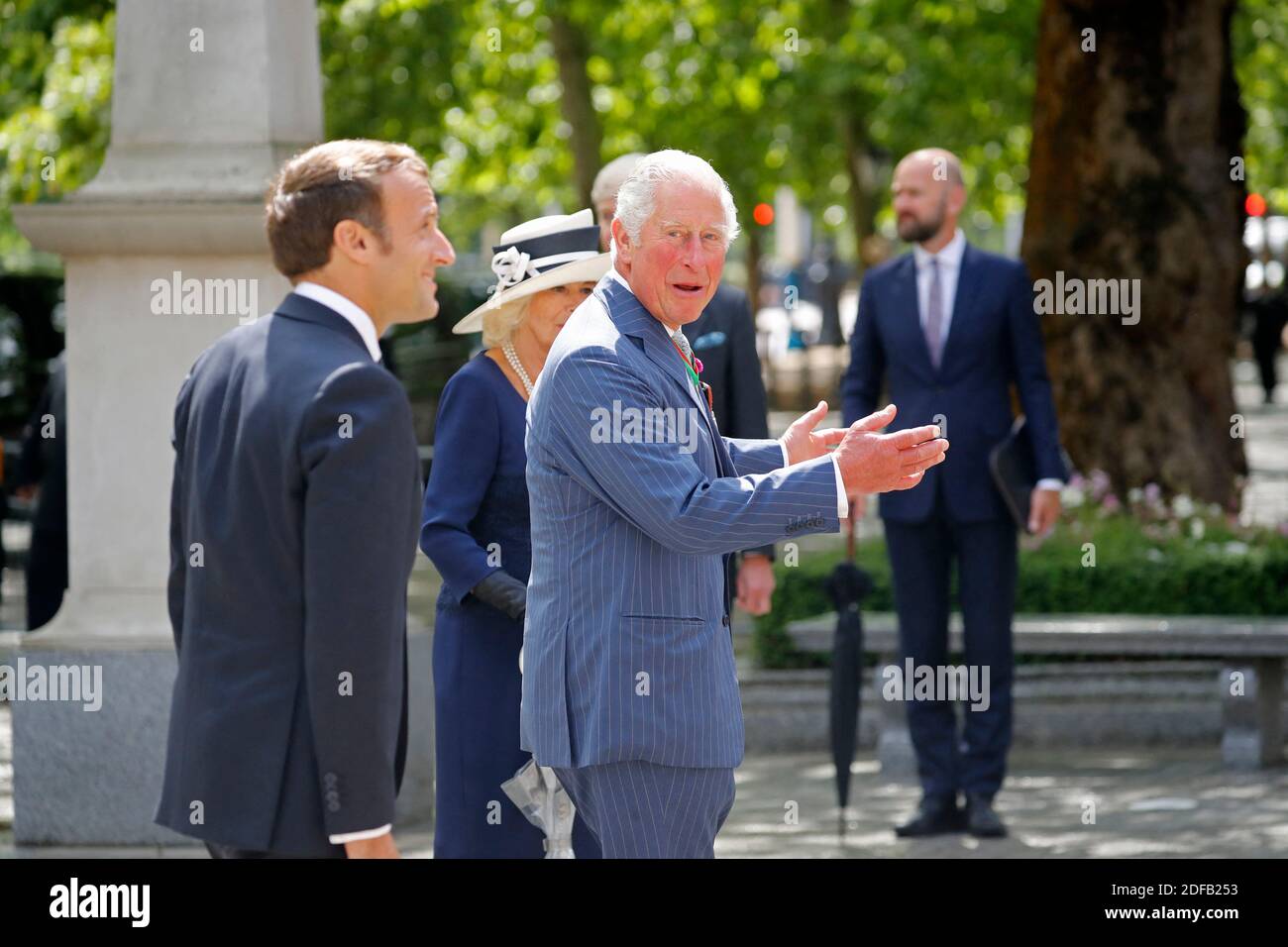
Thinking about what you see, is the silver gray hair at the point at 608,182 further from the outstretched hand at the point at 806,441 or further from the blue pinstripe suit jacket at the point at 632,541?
the blue pinstripe suit jacket at the point at 632,541

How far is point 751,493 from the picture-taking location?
12.8 feet

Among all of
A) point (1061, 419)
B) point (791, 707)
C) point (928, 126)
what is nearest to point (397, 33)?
point (928, 126)

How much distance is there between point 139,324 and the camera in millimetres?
7367

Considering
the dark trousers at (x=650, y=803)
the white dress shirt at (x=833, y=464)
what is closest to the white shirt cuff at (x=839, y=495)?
the white dress shirt at (x=833, y=464)

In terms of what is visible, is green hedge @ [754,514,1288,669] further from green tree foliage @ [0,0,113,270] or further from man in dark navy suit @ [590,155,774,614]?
green tree foliage @ [0,0,113,270]

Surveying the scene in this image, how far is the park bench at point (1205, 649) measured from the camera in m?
8.88

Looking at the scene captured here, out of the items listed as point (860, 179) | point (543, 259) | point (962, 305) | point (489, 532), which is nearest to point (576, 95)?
point (860, 179)

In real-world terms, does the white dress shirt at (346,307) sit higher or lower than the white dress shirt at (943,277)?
lower

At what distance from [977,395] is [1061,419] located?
191 inches

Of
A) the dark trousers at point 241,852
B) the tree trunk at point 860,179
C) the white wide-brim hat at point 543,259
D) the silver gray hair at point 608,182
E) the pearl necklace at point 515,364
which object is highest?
the tree trunk at point 860,179

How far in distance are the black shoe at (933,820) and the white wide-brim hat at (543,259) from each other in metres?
3.13

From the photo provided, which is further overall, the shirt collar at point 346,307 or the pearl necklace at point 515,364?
the pearl necklace at point 515,364

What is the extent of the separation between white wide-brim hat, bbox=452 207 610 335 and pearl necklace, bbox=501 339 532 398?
3.9 inches

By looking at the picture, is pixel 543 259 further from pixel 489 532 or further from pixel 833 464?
pixel 833 464
